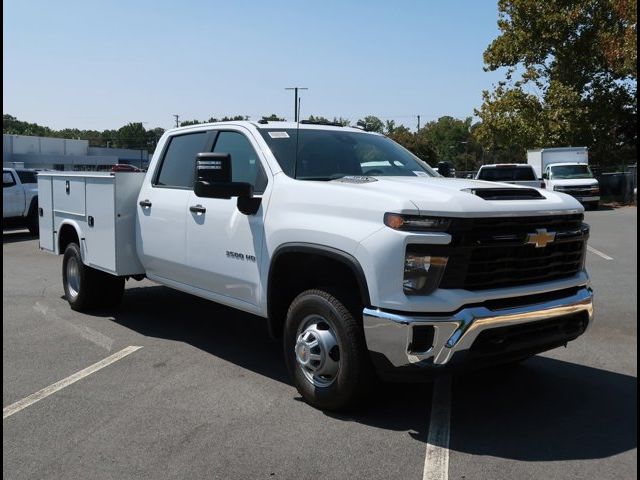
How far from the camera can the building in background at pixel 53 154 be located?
64.5m

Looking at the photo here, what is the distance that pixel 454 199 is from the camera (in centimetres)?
379

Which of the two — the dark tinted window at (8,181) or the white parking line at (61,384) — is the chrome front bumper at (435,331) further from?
the dark tinted window at (8,181)

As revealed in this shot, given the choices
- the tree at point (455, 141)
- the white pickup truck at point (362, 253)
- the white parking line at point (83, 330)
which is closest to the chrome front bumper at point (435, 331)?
the white pickup truck at point (362, 253)

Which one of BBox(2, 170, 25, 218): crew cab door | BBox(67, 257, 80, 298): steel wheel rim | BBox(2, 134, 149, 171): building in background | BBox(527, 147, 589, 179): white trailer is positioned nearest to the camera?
BBox(67, 257, 80, 298): steel wheel rim

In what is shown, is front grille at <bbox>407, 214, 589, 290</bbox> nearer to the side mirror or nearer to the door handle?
the side mirror

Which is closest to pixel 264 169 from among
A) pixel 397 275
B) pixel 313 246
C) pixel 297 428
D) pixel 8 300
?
pixel 313 246

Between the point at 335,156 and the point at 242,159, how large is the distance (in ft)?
2.60

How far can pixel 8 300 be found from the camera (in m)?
8.26

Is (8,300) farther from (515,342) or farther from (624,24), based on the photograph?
(624,24)

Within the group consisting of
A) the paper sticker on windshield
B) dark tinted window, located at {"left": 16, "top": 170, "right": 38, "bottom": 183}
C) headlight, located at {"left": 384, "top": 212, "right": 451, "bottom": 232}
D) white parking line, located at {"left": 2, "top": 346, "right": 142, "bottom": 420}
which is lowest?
white parking line, located at {"left": 2, "top": 346, "right": 142, "bottom": 420}

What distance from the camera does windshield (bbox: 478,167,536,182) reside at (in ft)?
65.7

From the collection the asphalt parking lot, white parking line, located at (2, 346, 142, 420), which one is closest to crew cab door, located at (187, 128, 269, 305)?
the asphalt parking lot

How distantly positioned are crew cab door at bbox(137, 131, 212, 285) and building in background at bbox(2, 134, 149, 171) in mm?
55540

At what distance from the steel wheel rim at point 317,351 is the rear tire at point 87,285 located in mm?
3637
